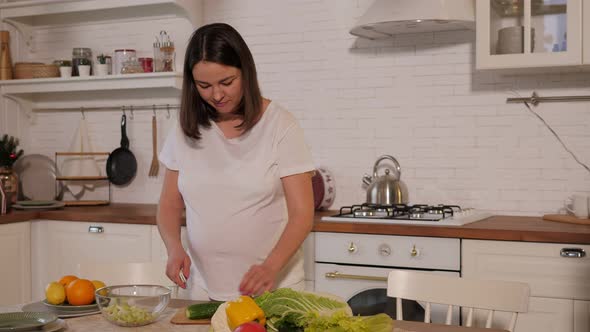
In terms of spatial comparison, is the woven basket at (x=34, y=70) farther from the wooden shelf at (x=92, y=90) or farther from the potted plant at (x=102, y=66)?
the potted plant at (x=102, y=66)

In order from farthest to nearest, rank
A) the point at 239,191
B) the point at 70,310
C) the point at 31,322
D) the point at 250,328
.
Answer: the point at 239,191
the point at 70,310
the point at 31,322
the point at 250,328

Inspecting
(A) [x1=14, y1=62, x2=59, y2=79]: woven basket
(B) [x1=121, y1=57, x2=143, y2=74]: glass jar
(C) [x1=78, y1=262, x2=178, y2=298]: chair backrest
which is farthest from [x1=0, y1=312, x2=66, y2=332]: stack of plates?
(A) [x1=14, y1=62, x2=59, y2=79]: woven basket

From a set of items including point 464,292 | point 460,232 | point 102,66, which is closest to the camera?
point 464,292

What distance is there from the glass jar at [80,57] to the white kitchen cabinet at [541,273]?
8.40 ft

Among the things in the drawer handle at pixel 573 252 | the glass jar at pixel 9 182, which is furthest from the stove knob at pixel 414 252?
the glass jar at pixel 9 182

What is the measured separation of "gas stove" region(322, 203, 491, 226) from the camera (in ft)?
11.3

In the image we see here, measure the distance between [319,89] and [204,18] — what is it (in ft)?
2.77

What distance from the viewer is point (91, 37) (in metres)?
4.88

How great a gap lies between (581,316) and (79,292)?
2038 millimetres

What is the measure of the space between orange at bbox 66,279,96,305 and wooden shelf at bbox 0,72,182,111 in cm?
230

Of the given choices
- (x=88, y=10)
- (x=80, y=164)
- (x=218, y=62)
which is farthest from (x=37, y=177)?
(x=218, y=62)

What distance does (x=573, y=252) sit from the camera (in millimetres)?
3150

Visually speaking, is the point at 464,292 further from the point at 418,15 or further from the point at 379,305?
the point at 418,15

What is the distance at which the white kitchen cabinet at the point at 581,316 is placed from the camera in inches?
124
